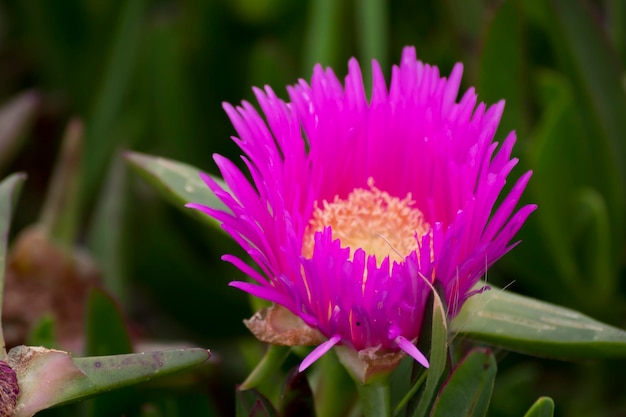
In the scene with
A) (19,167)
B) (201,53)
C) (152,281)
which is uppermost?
(201,53)

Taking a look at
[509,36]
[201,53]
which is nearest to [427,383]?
[509,36]

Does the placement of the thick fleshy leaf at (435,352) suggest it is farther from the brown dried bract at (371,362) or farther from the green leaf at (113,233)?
the green leaf at (113,233)

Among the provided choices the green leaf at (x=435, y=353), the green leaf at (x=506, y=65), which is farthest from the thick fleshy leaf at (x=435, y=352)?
the green leaf at (x=506, y=65)

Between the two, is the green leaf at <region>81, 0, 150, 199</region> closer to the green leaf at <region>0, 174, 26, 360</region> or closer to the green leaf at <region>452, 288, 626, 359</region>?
the green leaf at <region>0, 174, 26, 360</region>

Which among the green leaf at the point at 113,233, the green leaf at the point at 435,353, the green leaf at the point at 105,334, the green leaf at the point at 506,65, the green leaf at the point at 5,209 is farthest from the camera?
the green leaf at the point at 113,233

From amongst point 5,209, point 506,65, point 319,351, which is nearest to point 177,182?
point 5,209

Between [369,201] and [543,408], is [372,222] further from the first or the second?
[543,408]

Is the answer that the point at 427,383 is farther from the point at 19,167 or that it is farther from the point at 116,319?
the point at 19,167
